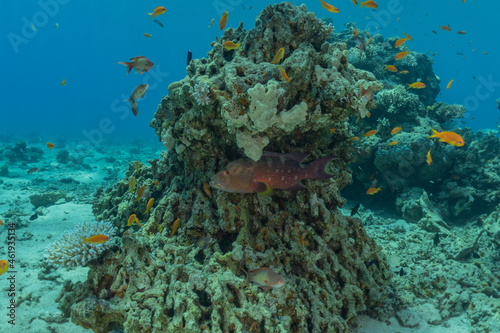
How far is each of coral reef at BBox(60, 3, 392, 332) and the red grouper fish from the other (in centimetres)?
20

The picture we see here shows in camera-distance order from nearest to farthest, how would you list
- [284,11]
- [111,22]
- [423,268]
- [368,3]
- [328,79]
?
1. [328,79]
2. [284,11]
3. [423,268]
4. [368,3]
5. [111,22]

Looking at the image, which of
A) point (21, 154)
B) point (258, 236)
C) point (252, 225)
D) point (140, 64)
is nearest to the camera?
point (258, 236)

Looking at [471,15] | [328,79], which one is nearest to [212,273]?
[328,79]

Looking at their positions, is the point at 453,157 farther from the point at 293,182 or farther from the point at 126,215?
the point at 126,215

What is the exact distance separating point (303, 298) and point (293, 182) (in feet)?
4.79

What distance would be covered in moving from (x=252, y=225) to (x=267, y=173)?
2.80 feet

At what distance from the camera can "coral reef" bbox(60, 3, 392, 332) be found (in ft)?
9.77

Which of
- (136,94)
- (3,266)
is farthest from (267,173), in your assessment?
(3,266)

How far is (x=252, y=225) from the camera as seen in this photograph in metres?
3.84

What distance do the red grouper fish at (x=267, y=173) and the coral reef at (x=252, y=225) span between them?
0.20 meters

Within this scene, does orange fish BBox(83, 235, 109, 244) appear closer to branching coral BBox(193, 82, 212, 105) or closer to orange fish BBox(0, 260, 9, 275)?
orange fish BBox(0, 260, 9, 275)

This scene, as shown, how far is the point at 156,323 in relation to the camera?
2.76 m

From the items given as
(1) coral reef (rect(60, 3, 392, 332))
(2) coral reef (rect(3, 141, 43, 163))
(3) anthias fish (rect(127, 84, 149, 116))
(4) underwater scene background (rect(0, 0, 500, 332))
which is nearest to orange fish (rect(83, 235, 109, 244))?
(4) underwater scene background (rect(0, 0, 500, 332))

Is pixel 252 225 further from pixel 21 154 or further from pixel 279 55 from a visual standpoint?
pixel 21 154
